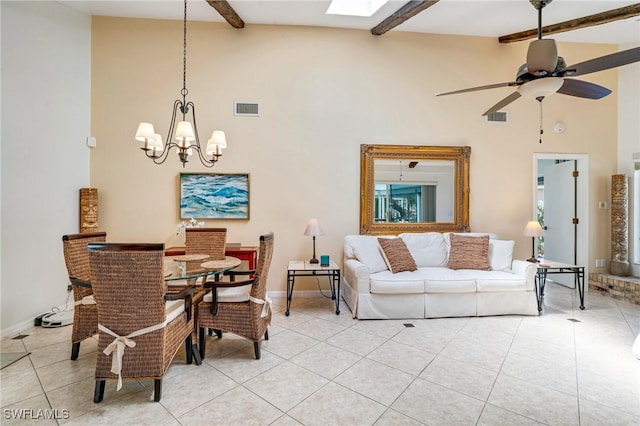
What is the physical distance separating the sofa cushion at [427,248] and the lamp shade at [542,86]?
2166mm

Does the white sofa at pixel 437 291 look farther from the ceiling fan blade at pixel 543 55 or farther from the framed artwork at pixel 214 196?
the ceiling fan blade at pixel 543 55

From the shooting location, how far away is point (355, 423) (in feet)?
5.82

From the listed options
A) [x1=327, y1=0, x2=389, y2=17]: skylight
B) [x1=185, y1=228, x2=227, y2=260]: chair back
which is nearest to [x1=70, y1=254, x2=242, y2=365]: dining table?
[x1=185, y1=228, x2=227, y2=260]: chair back

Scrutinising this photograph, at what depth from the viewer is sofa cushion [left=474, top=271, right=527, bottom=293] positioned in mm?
3517

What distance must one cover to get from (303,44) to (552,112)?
402 cm

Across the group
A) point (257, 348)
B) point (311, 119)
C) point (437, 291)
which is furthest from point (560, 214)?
point (257, 348)

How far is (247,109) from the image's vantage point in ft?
13.9

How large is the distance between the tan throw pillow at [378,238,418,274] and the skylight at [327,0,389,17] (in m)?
3.05

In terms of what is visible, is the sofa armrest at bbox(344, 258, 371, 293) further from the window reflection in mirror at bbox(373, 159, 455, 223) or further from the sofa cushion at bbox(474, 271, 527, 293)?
the sofa cushion at bbox(474, 271, 527, 293)

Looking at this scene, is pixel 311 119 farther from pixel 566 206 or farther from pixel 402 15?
pixel 566 206

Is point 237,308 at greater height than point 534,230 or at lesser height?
lesser

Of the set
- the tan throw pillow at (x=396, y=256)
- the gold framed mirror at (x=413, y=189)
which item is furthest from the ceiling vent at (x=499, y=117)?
the tan throw pillow at (x=396, y=256)

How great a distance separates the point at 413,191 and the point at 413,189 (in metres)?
0.03

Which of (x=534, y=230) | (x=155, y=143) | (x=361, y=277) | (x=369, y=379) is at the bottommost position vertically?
(x=369, y=379)
